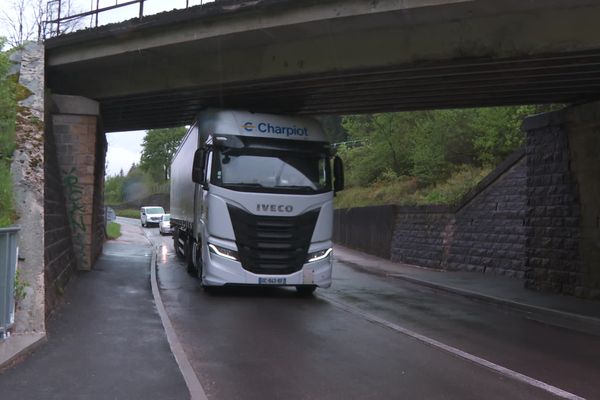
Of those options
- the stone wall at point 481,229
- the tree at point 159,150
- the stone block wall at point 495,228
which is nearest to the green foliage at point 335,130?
the tree at point 159,150

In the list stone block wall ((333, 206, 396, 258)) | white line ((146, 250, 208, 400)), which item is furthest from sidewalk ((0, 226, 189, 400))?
stone block wall ((333, 206, 396, 258))

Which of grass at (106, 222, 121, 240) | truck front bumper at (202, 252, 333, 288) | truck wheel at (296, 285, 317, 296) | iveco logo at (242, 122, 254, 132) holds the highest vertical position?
iveco logo at (242, 122, 254, 132)

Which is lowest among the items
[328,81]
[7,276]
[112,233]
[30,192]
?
[112,233]

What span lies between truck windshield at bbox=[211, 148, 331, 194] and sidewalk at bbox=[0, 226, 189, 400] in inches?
115

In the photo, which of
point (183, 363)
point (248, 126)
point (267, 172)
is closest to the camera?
point (183, 363)

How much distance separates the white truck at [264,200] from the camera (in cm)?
1197

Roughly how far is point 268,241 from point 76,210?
19.2 ft

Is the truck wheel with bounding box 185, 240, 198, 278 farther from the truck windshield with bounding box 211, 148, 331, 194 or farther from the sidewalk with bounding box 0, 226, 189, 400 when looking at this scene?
the sidewalk with bounding box 0, 226, 189, 400

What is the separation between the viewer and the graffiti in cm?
1477

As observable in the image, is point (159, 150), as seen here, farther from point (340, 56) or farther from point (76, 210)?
point (340, 56)

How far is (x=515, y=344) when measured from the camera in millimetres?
8758

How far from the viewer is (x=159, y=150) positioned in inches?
3423

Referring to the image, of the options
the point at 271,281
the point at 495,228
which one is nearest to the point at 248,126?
the point at 271,281

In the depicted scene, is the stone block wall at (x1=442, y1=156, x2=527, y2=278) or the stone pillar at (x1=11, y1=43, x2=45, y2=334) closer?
the stone pillar at (x1=11, y1=43, x2=45, y2=334)
